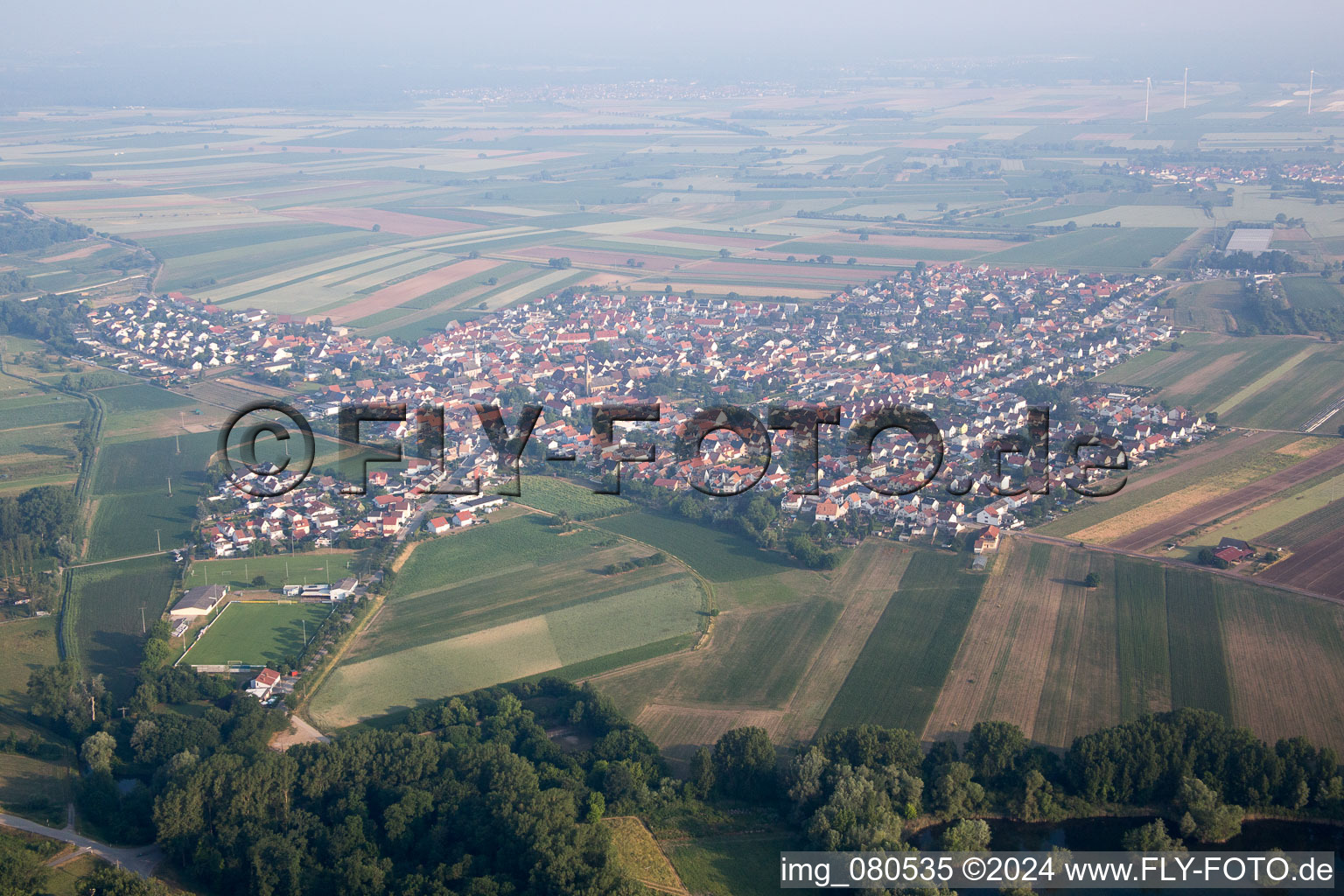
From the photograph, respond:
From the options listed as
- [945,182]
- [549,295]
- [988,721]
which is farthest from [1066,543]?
[945,182]

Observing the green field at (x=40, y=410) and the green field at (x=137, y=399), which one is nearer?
the green field at (x=40, y=410)

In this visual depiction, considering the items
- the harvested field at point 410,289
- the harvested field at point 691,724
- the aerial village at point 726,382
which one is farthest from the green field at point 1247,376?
the harvested field at point 410,289

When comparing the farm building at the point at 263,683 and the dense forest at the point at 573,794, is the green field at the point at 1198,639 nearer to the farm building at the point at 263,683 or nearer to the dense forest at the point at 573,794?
the dense forest at the point at 573,794

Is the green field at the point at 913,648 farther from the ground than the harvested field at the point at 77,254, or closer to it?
closer to it

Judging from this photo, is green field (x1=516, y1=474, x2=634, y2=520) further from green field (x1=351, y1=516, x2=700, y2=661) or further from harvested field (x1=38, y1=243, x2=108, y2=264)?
harvested field (x1=38, y1=243, x2=108, y2=264)

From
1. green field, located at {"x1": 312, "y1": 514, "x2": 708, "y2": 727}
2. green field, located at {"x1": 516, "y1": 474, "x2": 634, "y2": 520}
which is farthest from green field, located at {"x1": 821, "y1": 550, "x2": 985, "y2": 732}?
green field, located at {"x1": 516, "y1": 474, "x2": 634, "y2": 520}

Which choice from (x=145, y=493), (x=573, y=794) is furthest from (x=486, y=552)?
(x=145, y=493)

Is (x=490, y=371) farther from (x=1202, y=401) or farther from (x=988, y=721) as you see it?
(x=988, y=721)

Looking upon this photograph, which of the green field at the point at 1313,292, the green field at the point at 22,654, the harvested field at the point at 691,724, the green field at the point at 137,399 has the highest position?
the green field at the point at 1313,292

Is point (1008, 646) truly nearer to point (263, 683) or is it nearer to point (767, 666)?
point (767, 666)
